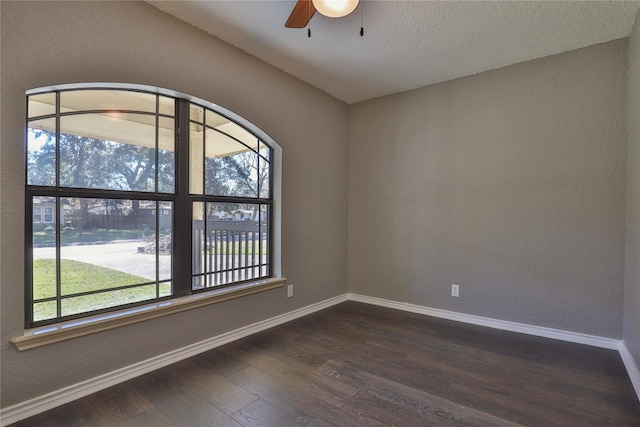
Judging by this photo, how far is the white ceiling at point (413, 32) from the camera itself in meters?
2.16

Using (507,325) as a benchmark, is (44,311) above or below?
above

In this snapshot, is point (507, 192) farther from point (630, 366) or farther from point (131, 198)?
point (131, 198)

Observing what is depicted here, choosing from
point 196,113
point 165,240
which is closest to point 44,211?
point 165,240

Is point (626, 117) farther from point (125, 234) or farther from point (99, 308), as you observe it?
point (99, 308)

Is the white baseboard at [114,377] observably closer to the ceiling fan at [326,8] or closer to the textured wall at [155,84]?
the textured wall at [155,84]

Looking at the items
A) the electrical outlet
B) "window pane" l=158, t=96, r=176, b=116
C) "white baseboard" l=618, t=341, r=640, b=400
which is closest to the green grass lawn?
"window pane" l=158, t=96, r=176, b=116

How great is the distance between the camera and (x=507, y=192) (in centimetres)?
301

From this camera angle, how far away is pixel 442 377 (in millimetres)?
2143

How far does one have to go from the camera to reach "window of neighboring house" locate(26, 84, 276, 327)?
73.1 inches

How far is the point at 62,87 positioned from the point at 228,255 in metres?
1.68

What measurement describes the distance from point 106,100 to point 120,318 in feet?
4.89

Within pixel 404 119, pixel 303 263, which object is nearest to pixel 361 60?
pixel 404 119

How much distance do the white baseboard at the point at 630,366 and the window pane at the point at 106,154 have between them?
355 cm

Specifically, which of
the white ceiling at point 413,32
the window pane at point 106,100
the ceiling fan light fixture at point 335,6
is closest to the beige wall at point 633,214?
the white ceiling at point 413,32
